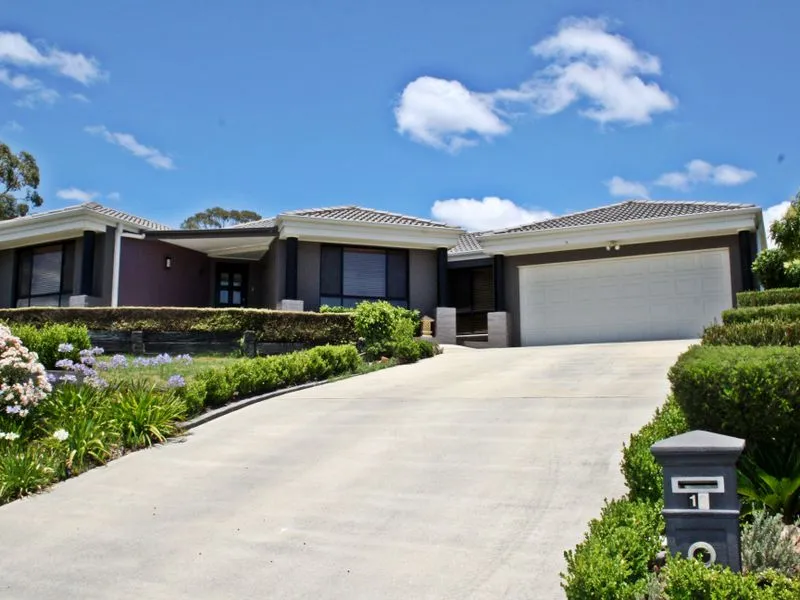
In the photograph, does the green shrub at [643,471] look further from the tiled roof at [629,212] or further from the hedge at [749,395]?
the tiled roof at [629,212]

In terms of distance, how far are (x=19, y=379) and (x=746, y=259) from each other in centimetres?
1795

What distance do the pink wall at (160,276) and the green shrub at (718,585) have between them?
67.4 feet

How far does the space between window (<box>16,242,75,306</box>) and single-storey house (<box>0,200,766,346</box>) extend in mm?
46

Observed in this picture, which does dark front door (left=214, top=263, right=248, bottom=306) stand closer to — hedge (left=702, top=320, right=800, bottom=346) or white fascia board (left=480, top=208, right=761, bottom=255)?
white fascia board (left=480, top=208, right=761, bottom=255)

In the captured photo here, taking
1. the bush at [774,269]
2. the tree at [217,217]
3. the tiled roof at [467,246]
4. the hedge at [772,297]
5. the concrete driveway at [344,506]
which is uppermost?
the tree at [217,217]

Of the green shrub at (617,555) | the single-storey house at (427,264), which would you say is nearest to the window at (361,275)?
the single-storey house at (427,264)

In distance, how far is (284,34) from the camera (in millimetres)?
14242

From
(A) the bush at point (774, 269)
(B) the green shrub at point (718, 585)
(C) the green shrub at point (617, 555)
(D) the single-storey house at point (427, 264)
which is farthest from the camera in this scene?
(D) the single-storey house at point (427, 264)

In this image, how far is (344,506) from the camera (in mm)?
6578

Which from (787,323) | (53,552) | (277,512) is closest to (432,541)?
(277,512)

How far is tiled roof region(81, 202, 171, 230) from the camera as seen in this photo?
72.5ft

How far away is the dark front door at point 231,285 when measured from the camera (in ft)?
82.9

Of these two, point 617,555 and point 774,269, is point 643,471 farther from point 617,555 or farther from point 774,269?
point 774,269

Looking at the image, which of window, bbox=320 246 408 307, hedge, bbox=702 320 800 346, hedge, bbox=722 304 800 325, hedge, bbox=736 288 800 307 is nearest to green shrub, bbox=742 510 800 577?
hedge, bbox=702 320 800 346
